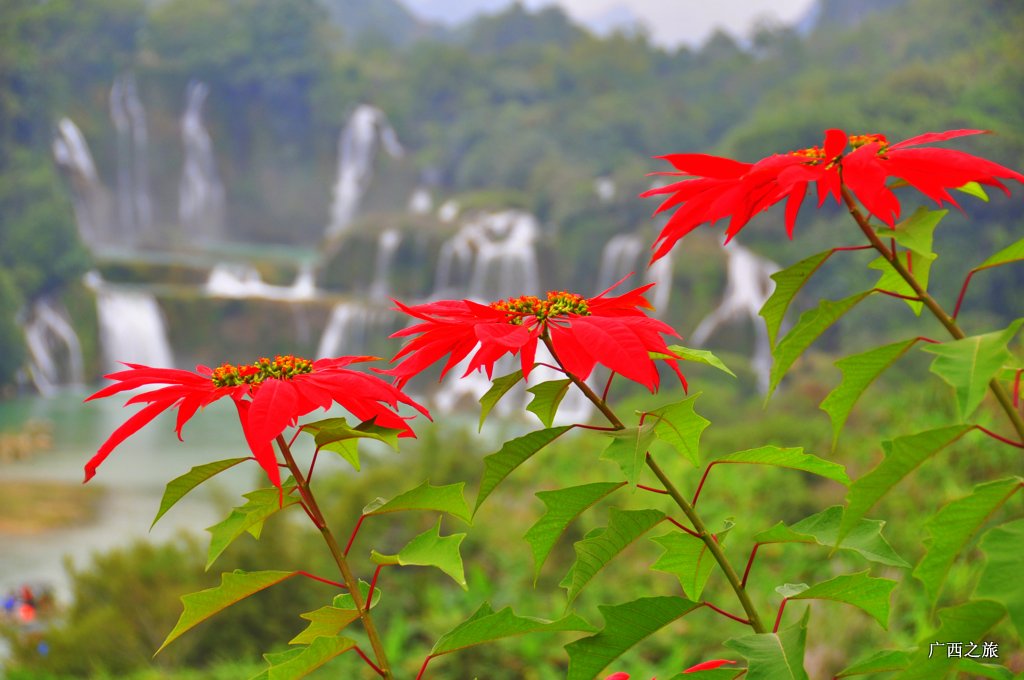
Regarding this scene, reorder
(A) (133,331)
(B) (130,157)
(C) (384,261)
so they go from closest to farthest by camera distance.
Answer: (A) (133,331) < (C) (384,261) < (B) (130,157)

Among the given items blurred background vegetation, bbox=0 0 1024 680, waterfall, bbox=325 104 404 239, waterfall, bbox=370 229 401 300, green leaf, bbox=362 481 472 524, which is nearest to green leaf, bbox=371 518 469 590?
green leaf, bbox=362 481 472 524

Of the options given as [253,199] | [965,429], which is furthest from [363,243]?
[965,429]

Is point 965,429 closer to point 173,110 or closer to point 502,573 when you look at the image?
point 502,573

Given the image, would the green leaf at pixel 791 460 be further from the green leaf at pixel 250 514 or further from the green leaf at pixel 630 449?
the green leaf at pixel 250 514

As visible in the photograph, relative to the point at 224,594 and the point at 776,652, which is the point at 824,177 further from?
the point at 224,594

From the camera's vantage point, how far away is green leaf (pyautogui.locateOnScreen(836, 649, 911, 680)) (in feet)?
1.28

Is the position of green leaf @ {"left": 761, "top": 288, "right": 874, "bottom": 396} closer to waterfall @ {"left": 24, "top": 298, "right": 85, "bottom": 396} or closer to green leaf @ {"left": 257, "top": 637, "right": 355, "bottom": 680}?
green leaf @ {"left": 257, "top": 637, "right": 355, "bottom": 680}

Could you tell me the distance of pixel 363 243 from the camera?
9391 millimetres

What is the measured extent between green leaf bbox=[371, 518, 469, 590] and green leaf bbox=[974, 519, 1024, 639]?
183 millimetres

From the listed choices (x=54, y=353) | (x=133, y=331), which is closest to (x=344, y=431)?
(x=133, y=331)

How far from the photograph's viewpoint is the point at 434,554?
0.40 metres

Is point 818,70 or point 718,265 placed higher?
point 818,70

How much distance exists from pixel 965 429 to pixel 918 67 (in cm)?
983

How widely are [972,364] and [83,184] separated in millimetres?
12659
